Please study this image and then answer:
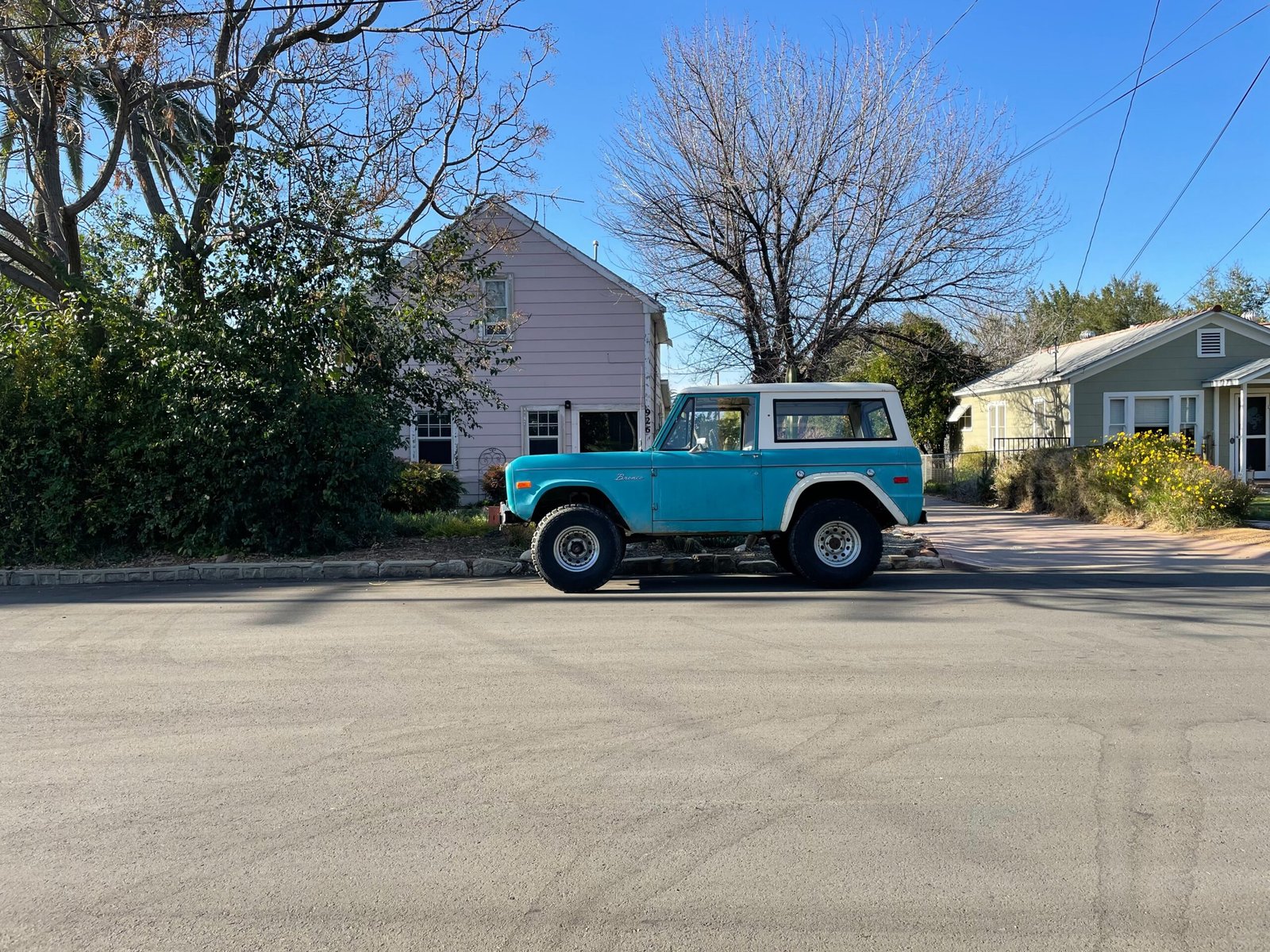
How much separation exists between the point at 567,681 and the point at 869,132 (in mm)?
13581

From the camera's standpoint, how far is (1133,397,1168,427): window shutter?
2300 cm

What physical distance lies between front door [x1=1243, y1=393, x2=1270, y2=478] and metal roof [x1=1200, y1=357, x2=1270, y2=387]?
99 centimetres

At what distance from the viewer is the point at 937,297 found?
1800 centimetres

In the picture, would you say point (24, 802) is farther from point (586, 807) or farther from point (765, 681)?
point (765, 681)

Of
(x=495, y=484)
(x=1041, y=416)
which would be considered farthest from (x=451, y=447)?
(x=1041, y=416)

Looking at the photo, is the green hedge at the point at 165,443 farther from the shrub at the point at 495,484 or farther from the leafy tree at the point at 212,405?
the shrub at the point at 495,484

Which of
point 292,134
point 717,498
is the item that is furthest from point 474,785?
point 292,134

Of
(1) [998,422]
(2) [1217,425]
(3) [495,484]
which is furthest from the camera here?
(1) [998,422]

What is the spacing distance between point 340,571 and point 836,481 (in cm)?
631

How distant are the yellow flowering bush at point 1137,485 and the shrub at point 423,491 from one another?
1163 cm

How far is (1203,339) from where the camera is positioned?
74.6 feet

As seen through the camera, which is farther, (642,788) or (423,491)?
(423,491)

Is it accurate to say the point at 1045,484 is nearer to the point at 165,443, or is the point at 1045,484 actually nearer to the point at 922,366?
the point at 922,366

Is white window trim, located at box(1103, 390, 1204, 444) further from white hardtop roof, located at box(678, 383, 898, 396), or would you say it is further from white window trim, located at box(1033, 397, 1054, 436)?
white hardtop roof, located at box(678, 383, 898, 396)
